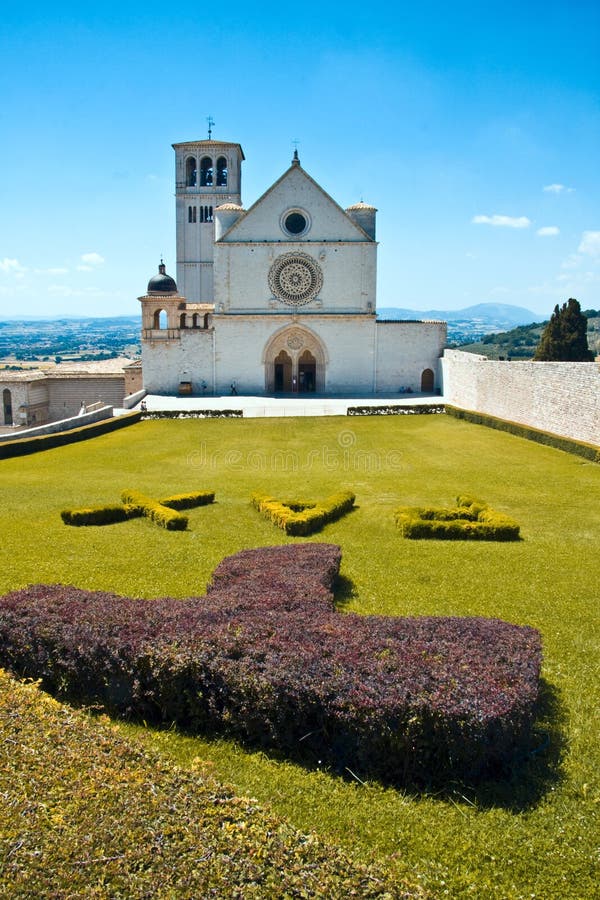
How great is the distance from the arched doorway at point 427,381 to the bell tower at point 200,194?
19.4 meters

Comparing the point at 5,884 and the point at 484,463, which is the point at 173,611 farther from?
the point at 484,463

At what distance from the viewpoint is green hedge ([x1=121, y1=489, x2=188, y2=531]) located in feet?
47.5

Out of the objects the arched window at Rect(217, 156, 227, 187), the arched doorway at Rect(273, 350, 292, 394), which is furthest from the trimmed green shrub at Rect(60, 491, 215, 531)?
the arched window at Rect(217, 156, 227, 187)

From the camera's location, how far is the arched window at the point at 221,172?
174 feet

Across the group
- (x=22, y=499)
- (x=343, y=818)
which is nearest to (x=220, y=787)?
(x=343, y=818)

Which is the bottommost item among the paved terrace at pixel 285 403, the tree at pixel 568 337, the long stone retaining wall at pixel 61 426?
the long stone retaining wall at pixel 61 426

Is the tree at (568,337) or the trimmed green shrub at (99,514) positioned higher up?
the tree at (568,337)

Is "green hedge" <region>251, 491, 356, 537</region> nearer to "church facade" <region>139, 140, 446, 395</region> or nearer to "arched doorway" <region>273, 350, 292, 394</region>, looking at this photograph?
"church facade" <region>139, 140, 446, 395</region>

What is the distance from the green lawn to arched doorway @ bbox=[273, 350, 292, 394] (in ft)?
47.7

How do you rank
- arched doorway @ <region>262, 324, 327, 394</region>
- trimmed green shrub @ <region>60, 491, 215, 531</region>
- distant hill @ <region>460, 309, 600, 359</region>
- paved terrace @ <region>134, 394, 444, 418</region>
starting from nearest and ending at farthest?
trimmed green shrub @ <region>60, 491, 215, 531</region> → paved terrace @ <region>134, 394, 444, 418</region> → arched doorway @ <region>262, 324, 327, 394</region> → distant hill @ <region>460, 309, 600, 359</region>

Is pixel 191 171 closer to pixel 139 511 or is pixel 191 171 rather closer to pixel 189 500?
pixel 189 500

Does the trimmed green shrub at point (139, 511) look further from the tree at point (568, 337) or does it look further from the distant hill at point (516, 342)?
the distant hill at point (516, 342)

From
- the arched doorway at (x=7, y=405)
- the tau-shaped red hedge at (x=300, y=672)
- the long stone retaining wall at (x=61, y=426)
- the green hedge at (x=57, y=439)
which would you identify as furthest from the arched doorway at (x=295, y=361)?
the tau-shaped red hedge at (x=300, y=672)

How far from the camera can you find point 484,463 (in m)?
22.6
